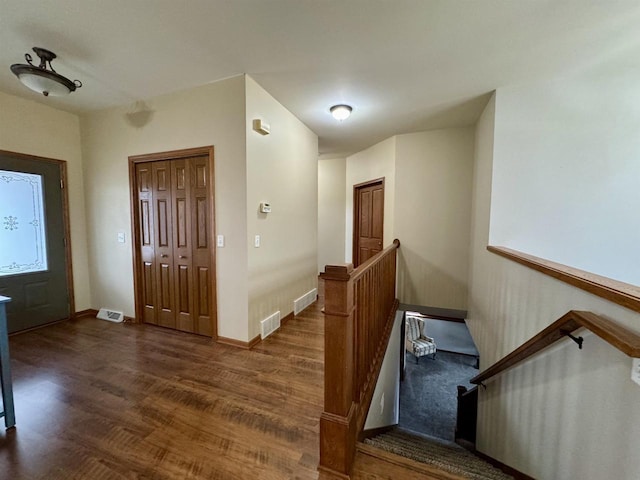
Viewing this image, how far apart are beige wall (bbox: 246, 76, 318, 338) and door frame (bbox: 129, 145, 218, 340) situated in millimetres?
427

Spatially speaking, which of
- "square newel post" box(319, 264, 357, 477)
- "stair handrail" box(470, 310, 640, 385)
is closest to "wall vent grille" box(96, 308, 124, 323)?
"square newel post" box(319, 264, 357, 477)

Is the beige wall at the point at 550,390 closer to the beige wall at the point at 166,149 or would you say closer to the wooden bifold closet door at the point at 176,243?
the beige wall at the point at 166,149

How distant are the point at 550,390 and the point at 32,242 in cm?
514

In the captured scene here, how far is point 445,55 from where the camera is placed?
7.20ft

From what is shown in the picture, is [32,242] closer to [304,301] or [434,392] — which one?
[304,301]

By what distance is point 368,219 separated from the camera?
518 centimetres

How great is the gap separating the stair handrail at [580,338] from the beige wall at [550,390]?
0.04 m

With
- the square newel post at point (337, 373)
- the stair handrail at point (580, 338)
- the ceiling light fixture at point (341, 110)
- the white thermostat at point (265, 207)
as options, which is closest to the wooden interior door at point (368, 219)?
the ceiling light fixture at point (341, 110)

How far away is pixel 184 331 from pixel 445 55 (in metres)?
3.88

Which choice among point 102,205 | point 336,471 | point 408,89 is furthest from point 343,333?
point 102,205

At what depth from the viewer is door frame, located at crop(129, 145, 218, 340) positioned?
2723 mm

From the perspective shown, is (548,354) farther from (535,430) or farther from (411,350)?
(411,350)

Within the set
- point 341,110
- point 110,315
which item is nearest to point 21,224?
point 110,315

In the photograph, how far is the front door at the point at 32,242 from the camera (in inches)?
113
